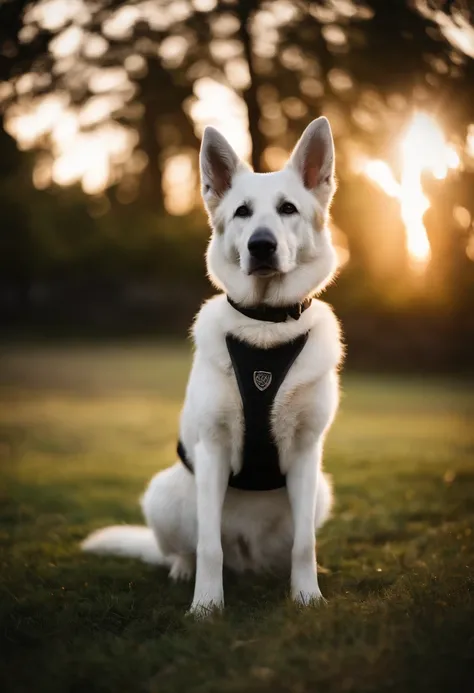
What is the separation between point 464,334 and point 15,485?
11588mm

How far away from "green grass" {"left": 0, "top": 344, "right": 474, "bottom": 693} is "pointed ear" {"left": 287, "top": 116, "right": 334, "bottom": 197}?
203 cm

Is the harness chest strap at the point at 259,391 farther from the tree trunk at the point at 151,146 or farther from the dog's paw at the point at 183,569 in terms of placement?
the tree trunk at the point at 151,146

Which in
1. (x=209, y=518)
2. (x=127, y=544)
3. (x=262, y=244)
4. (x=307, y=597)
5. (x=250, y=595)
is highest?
(x=262, y=244)

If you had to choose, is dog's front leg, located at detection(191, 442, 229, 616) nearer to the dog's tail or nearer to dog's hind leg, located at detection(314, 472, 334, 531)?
dog's hind leg, located at detection(314, 472, 334, 531)

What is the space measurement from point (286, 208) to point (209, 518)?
1573 mm

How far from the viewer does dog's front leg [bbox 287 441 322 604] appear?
3115 mm

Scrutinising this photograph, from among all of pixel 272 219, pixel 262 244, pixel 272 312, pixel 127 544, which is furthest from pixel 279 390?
pixel 127 544

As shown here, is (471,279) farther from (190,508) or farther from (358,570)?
(190,508)

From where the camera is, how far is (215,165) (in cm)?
339

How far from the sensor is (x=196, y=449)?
3.19 metres

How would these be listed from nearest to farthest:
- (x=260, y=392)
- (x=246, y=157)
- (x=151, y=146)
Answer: (x=260, y=392) → (x=246, y=157) → (x=151, y=146)

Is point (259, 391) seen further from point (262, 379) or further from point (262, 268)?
point (262, 268)

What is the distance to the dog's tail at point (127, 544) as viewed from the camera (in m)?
3.88

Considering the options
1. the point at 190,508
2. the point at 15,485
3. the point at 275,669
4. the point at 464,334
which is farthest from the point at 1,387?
the point at 275,669
